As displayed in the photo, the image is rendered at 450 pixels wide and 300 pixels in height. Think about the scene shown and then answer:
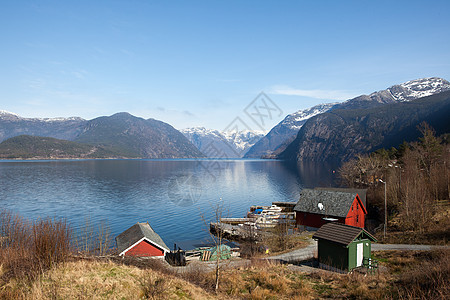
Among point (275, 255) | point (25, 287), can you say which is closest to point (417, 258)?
point (275, 255)

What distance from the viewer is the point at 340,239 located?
26172mm

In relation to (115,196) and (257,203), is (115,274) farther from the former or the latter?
(115,196)

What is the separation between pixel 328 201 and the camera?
4950 centimetres

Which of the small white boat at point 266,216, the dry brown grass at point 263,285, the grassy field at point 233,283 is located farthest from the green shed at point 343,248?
the small white boat at point 266,216

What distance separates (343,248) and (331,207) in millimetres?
23877

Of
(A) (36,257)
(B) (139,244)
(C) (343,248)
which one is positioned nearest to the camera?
(A) (36,257)

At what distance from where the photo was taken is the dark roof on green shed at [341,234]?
1017 inches

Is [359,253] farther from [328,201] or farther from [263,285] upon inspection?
[328,201]

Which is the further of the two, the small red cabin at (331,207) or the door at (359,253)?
the small red cabin at (331,207)

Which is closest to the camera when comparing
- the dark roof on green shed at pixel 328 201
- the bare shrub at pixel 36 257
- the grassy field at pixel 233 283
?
the grassy field at pixel 233 283

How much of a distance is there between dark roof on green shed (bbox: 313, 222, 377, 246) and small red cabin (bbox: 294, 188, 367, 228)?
18707 millimetres

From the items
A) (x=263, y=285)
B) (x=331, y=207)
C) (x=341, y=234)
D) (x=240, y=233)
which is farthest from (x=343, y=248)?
(x=240, y=233)

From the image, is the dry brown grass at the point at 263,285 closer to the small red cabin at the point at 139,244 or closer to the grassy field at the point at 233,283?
the grassy field at the point at 233,283

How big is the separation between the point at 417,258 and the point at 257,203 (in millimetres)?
54940
